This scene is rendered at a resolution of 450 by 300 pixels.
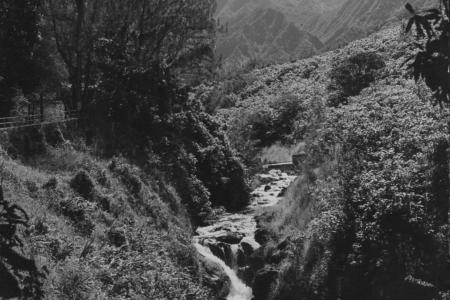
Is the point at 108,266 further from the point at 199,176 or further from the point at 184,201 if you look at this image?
the point at 199,176

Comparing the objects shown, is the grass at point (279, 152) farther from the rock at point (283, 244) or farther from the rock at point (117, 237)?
the rock at point (117, 237)

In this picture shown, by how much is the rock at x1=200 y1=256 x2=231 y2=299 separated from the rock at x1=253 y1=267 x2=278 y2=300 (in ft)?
4.92

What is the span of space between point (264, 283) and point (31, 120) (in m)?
10.9

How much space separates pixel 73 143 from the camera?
2155cm

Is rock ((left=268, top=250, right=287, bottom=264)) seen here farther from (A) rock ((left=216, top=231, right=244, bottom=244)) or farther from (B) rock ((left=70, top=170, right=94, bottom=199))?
(B) rock ((left=70, top=170, right=94, bottom=199))

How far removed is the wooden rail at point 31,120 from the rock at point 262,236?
972 centimetres

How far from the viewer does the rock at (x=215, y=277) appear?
20.0 metres

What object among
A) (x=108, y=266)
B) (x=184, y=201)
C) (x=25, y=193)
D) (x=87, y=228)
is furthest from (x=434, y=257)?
(x=184, y=201)

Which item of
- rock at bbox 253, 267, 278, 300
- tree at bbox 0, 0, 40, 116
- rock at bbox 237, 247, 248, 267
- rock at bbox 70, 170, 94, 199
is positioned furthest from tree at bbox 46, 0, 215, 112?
rock at bbox 253, 267, 278, 300

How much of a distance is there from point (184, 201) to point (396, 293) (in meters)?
15.5

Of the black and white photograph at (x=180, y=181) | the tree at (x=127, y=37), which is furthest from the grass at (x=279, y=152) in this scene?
the tree at (x=127, y=37)

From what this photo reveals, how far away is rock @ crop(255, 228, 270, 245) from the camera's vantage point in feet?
75.9

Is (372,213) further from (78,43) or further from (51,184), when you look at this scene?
(78,43)

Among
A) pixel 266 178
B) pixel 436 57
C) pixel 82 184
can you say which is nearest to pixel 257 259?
pixel 82 184
